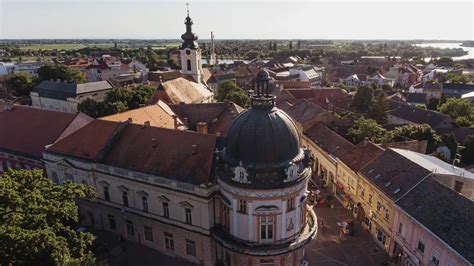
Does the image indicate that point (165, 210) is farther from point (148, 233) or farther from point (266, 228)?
point (266, 228)

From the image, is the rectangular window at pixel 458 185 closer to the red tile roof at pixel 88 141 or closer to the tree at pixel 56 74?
the red tile roof at pixel 88 141

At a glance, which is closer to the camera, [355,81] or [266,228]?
[266,228]

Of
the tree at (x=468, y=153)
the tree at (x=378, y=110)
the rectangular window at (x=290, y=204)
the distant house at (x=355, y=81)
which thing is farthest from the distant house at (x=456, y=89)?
the rectangular window at (x=290, y=204)

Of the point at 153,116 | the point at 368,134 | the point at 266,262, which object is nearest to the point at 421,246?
the point at 266,262

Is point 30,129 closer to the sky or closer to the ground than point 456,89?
closer to the sky

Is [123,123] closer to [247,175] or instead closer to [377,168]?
[247,175]

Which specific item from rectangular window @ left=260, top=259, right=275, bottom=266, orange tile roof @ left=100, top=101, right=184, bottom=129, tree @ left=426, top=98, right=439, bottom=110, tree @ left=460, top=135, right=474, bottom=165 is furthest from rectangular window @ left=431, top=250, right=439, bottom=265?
tree @ left=426, top=98, right=439, bottom=110
